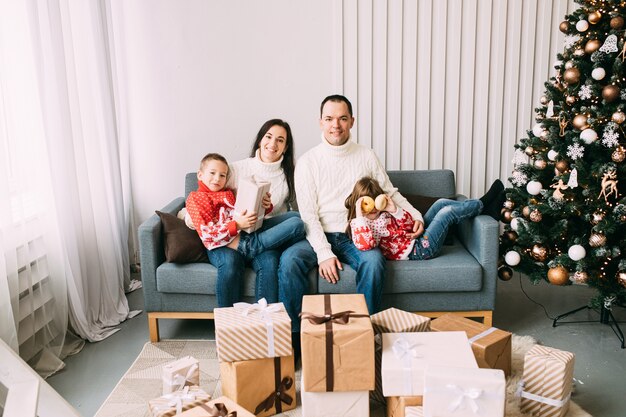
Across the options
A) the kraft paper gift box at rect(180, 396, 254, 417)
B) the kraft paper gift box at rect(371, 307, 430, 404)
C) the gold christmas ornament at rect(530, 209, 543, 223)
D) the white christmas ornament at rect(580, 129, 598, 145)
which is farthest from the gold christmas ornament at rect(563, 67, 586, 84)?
Result: the kraft paper gift box at rect(180, 396, 254, 417)

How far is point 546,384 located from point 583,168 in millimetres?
1047

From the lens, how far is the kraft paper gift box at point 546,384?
2.21 m

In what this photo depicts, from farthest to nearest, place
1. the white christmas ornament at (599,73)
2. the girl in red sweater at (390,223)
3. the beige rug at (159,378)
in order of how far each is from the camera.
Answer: the girl in red sweater at (390,223)
the white christmas ornament at (599,73)
the beige rug at (159,378)

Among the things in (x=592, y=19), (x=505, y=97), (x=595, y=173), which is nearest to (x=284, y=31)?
(x=505, y=97)

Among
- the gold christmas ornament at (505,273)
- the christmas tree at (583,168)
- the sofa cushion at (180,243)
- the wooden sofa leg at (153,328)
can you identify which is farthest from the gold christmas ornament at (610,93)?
the wooden sofa leg at (153,328)

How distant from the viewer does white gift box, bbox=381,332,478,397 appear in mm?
2057

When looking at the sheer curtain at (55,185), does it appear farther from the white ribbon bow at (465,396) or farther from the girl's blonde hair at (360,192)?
the white ribbon bow at (465,396)

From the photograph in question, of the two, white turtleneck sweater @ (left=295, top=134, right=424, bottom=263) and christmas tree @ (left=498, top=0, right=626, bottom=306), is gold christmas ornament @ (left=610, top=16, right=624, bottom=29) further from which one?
white turtleneck sweater @ (left=295, top=134, right=424, bottom=263)

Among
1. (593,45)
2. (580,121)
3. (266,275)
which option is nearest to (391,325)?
(266,275)

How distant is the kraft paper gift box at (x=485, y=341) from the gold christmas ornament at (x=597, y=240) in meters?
0.64

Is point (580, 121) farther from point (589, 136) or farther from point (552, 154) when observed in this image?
point (552, 154)

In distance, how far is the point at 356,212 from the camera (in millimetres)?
2939

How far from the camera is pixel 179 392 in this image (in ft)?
7.17

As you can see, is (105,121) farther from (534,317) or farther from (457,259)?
(534,317)
